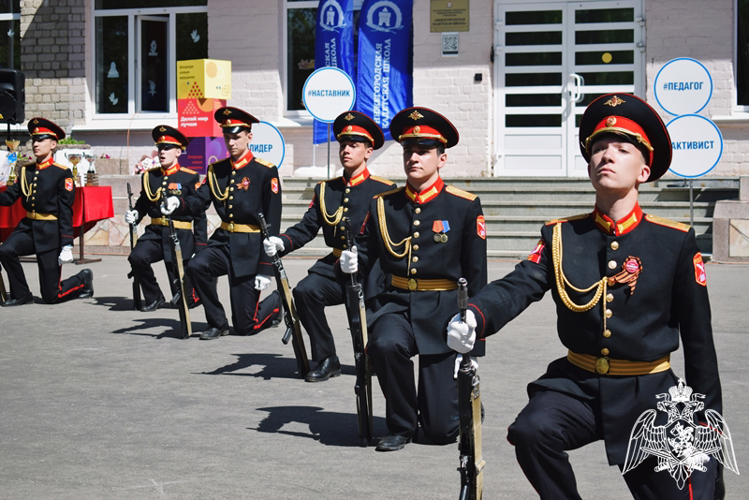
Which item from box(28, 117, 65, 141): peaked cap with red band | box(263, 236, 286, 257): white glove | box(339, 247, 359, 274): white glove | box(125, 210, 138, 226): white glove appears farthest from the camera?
box(28, 117, 65, 141): peaked cap with red band

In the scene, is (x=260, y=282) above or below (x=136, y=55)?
below

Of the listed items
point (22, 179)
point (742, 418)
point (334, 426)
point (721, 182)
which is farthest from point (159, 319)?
point (721, 182)

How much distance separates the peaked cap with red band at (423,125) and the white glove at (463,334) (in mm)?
2365

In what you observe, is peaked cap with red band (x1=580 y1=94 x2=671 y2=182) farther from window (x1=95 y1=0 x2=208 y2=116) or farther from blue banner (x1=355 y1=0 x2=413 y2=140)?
window (x1=95 y1=0 x2=208 y2=116)

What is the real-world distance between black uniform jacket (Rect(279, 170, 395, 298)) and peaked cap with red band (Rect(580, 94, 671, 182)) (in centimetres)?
358

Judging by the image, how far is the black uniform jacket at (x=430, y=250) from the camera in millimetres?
5707

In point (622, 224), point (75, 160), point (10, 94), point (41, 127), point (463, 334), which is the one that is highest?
point (10, 94)

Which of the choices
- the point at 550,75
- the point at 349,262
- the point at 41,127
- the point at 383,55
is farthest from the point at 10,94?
the point at 349,262

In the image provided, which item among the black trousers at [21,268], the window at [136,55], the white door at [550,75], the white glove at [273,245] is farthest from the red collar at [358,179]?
the window at [136,55]

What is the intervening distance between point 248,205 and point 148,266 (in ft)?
7.73

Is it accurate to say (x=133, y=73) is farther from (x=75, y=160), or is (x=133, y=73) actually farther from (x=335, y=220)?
(x=335, y=220)

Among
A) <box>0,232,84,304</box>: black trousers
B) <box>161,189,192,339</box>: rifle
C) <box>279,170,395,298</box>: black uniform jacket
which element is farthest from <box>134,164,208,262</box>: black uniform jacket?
<box>279,170,395,298</box>: black uniform jacket

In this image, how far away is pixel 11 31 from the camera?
20625mm

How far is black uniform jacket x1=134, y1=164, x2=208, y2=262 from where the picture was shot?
11.1m
